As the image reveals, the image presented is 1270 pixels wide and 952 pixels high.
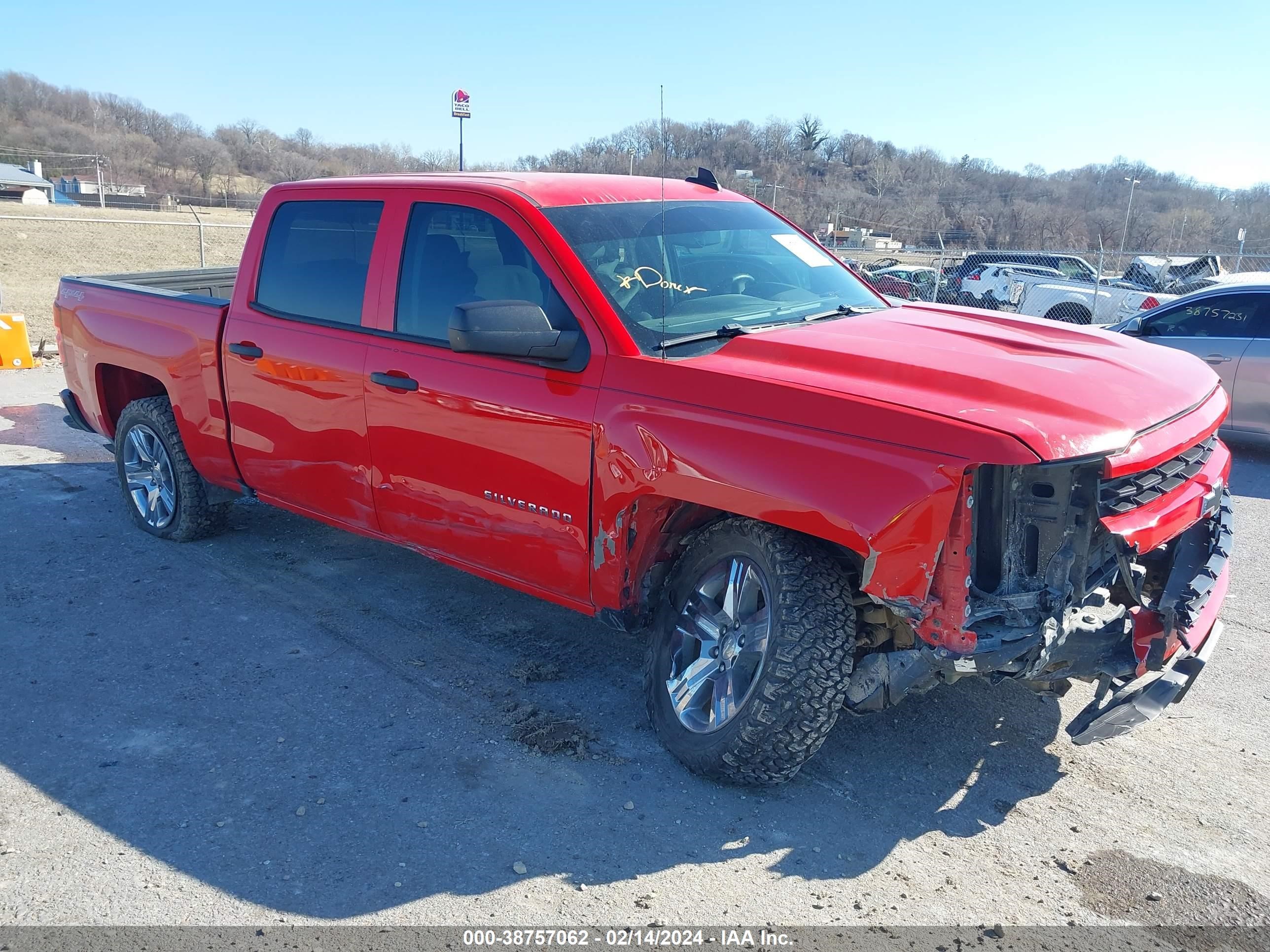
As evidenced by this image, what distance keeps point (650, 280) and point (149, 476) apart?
3.86 m

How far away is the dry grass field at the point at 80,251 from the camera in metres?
19.1

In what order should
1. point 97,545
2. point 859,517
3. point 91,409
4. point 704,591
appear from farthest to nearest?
point 91,409, point 97,545, point 704,591, point 859,517

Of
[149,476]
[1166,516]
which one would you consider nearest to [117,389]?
[149,476]

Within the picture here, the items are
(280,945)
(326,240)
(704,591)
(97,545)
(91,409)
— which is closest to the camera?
(280,945)

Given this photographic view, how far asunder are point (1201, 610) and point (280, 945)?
3.05 meters

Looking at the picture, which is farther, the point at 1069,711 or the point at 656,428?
the point at 1069,711

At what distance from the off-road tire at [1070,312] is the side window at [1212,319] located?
6.82 metres

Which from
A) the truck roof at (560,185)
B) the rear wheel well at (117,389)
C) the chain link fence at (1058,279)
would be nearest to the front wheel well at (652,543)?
the truck roof at (560,185)

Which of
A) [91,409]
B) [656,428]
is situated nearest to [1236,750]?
[656,428]

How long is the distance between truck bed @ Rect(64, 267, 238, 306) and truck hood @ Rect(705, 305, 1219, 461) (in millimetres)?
4331

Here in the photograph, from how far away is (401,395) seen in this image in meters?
4.25

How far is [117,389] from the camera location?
6.43 m

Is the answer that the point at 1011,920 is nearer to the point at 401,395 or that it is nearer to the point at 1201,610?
the point at 1201,610

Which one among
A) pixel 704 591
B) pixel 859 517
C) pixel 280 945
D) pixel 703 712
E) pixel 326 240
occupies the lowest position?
pixel 280 945
